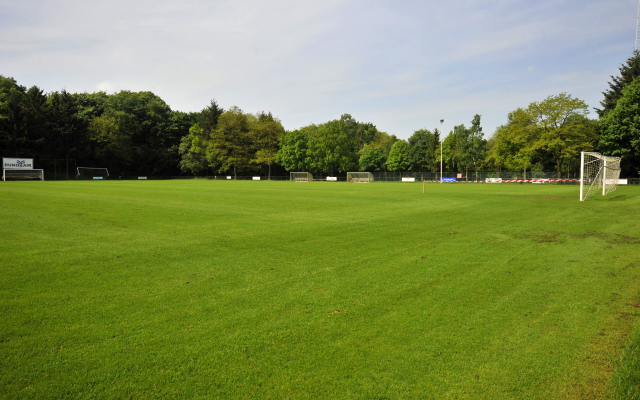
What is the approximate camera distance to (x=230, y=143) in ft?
283

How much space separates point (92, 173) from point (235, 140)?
99.7 ft

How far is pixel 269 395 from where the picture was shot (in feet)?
9.97

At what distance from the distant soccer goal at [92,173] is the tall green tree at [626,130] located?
89.3m

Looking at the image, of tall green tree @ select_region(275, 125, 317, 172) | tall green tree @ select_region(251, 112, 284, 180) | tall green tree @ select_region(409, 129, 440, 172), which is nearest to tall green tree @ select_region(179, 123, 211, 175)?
tall green tree @ select_region(251, 112, 284, 180)

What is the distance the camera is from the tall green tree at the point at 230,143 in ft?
283

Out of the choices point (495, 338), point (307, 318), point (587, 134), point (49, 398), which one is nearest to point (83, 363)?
point (49, 398)

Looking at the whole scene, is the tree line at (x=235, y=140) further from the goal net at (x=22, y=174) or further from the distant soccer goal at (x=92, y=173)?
the goal net at (x=22, y=174)

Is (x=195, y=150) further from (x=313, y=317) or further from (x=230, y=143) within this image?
(x=313, y=317)

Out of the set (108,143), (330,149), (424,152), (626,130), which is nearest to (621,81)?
(626,130)

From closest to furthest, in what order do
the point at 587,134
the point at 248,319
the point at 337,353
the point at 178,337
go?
the point at 337,353 → the point at 178,337 → the point at 248,319 → the point at 587,134

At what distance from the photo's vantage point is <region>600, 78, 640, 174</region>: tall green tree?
48719mm

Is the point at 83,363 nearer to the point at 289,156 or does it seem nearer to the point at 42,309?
the point at 42,309

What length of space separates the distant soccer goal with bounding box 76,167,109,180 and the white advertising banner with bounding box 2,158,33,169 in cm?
1069

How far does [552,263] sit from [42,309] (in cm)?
875
